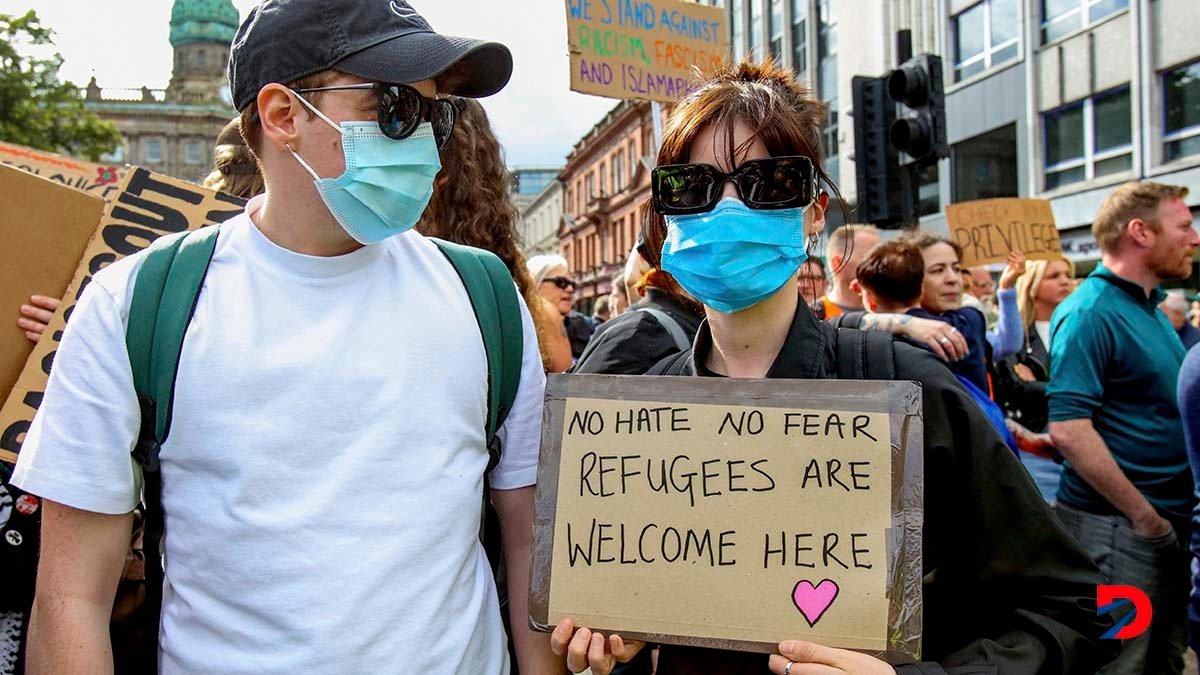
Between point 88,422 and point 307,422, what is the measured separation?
0.34 metres

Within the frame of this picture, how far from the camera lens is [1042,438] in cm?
464

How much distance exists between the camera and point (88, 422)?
1516mm

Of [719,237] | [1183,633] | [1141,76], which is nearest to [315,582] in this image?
[719,237]

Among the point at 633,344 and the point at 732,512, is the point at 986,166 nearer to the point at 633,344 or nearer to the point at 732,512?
the point at 633,344

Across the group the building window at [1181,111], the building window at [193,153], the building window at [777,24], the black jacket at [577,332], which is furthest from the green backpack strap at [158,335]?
the building window at [193,153]

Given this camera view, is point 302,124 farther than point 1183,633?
No

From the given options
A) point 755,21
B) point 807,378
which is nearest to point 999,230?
point 807,378

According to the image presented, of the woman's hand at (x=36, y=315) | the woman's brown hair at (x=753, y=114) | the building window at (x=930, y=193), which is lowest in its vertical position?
the woman's hand at (x=36, y=315)

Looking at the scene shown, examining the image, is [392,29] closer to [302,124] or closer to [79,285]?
[302,124]

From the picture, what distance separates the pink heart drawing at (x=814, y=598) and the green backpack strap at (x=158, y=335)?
1.07 meters

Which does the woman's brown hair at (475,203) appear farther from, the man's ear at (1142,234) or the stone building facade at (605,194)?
the stone building facade at (605,194)

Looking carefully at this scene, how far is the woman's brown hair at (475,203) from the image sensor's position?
2.61 meters

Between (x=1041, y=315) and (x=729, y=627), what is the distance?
557cm

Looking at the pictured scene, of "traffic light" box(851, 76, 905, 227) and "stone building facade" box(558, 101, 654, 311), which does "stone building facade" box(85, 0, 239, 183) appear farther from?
"traffic light" box(851, 76, 905, 227)
